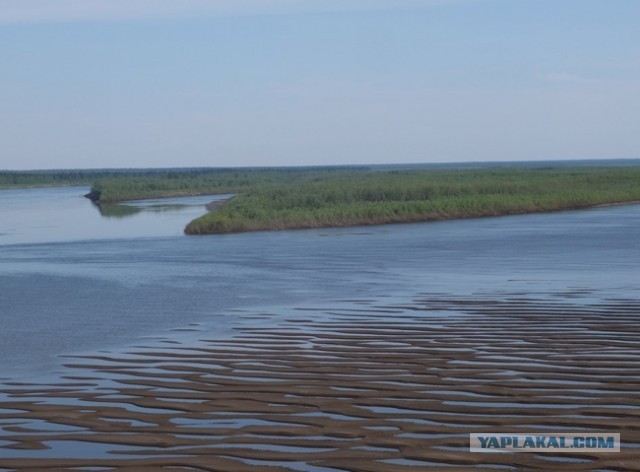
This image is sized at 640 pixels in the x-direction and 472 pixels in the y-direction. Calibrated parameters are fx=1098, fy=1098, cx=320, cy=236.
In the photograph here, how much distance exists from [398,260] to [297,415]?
17347 millimetres

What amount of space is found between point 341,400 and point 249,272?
1497 cm

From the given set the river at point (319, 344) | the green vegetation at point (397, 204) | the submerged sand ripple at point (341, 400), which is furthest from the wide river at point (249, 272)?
the green vegetation at point (397, 204)

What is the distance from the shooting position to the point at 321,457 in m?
7.64

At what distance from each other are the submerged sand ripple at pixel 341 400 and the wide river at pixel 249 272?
5.73 ft

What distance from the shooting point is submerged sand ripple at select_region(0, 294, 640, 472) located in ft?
25.2

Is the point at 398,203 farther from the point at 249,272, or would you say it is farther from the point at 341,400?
the point at 341,400

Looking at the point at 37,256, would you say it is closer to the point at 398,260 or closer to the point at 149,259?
the point at 149,259

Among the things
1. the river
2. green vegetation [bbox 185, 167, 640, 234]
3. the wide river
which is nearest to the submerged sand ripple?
the river

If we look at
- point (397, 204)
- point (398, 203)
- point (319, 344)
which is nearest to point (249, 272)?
point (319, 344)

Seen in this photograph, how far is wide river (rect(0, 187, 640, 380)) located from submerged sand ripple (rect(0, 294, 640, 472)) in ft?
5.73

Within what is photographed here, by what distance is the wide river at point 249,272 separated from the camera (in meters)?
15.8

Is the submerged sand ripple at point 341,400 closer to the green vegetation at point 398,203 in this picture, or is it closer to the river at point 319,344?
the river at point 319,344

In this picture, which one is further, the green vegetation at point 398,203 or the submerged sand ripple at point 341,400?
the green vegetation at point 398,203

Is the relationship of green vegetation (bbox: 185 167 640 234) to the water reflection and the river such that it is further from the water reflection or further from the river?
the river
